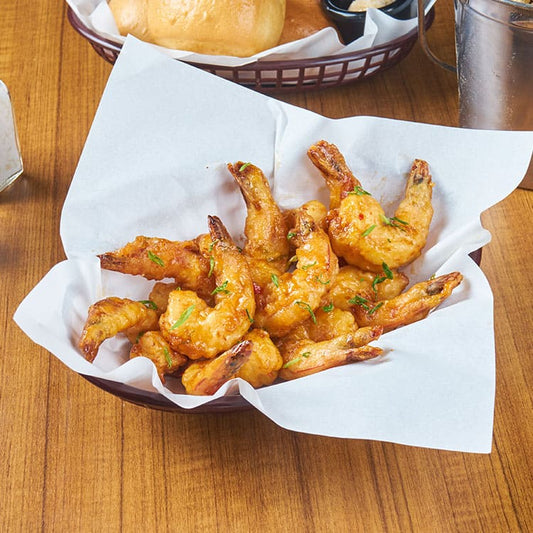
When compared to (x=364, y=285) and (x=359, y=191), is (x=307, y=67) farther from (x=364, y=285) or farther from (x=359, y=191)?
(x=364, y=285)

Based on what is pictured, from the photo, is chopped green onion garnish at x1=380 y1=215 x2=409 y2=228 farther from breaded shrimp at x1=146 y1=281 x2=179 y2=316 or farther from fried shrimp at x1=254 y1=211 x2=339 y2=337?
breaded shrimp at x1=146 y1=281 x2=179 y2=316

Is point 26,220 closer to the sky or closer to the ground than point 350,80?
closer to the ground

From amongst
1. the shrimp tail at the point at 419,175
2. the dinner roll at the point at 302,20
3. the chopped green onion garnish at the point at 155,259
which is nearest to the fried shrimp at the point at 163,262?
the chopped green onion garnish at the point at 155,259

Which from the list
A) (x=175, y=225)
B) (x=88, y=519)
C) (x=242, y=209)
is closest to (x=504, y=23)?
(x=242, y=209)

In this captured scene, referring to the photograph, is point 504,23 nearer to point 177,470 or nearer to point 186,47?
point 186,47

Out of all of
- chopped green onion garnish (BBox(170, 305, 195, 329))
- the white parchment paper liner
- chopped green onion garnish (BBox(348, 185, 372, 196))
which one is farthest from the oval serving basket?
the white parchment paper liner

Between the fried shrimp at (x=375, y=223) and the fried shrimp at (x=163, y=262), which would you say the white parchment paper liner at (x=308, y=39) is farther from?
the fried shrimp at (x=163, y=262)

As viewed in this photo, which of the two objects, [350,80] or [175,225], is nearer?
[175,225]
